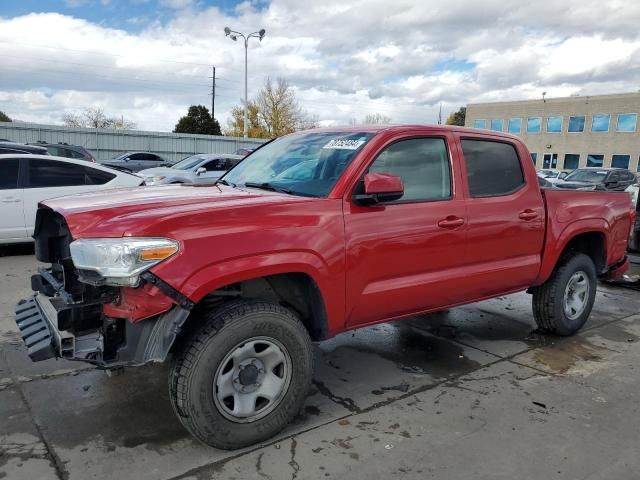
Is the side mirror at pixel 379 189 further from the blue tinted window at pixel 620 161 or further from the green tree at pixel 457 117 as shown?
the green tree at pixel 457 117

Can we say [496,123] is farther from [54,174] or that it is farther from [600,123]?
[54,174]

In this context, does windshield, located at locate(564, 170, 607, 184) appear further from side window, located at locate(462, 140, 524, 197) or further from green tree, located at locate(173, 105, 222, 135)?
green tree, located at locate(173, 105, 222, 135)

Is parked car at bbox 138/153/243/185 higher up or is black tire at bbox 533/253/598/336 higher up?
parked car at bbox 138/153/243/185

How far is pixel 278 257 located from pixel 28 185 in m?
6.44

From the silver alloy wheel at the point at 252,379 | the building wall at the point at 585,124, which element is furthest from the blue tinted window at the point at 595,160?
the silver alloy wheel at the point at 252,379

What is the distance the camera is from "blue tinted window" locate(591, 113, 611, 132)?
48.0 meters

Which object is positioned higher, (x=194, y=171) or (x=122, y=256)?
(x=194, y=171)

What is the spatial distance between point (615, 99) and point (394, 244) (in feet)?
173

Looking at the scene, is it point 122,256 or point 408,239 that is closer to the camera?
point 122,256

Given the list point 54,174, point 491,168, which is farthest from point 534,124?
point 491,168

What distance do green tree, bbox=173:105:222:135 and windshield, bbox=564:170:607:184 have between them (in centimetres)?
3782

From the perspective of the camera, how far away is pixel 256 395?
9.82 ft

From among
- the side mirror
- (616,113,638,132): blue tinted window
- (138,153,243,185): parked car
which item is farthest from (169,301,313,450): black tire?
(616,113,638,132): blue tinted window

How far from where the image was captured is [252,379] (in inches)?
116
